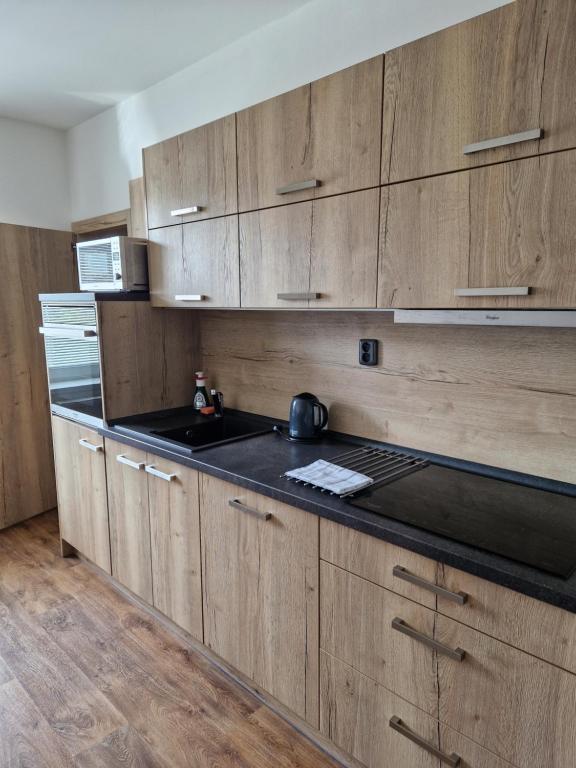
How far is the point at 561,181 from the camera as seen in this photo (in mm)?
1108

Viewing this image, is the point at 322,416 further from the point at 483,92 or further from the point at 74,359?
the point at 74,359

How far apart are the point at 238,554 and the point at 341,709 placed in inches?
22.0

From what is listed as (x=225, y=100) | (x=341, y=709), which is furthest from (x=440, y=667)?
(x=225, y=100)

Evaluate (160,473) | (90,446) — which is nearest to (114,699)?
(160,473)

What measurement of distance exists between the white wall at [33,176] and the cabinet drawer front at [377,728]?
3234 mm

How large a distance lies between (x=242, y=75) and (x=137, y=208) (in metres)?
1.00

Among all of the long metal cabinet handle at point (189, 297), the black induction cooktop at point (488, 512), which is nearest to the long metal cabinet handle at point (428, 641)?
the black induction cooktop at point (488, 512)

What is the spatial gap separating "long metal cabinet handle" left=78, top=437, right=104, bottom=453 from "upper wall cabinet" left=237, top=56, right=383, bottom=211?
1307 millimetres

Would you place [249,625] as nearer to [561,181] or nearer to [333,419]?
[333,419]

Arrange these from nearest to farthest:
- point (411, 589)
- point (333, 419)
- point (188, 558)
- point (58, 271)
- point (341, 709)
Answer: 1. point (411, 589)
2. point (341, 709)
3. point (188, 558)
4. point (333, 419)
5. point (58, 271)

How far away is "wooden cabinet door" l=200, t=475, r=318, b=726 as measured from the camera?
1511 mm

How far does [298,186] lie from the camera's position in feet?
5.33

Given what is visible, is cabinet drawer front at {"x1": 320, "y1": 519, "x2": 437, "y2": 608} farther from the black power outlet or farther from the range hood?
the black power outlet

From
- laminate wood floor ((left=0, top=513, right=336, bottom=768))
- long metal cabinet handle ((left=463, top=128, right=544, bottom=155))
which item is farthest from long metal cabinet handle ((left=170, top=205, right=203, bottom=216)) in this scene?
laminate wood floor ((left=0, top=513, right=336, bottom=768))
